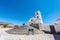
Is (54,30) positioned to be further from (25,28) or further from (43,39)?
(43,39)

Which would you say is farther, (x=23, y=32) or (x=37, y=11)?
(x=37, y=11)

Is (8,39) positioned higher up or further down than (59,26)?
further down

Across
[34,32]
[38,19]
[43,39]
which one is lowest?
[43,39]

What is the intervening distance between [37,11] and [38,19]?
2607mm

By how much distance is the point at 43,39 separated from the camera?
11086 millimetres

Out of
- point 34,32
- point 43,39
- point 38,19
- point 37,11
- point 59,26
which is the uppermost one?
point 37,11

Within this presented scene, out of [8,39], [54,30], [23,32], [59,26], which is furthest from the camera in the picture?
[59,26]

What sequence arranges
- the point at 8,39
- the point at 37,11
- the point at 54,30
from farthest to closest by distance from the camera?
the point at 37,11 < the point at 54,30 < the point at 8,39

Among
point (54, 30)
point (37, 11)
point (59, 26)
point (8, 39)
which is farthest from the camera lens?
point (37, 11)

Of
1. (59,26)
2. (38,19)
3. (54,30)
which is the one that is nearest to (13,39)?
(54,30)

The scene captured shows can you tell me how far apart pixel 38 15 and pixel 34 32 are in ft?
46.5

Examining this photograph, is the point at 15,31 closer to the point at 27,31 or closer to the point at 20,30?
the point at 20,30

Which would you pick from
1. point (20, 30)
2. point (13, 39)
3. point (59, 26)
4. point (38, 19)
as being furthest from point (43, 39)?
point (38, 19)

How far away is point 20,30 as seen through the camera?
1611 centimetres
